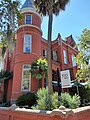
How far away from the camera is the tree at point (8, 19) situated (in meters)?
9.88

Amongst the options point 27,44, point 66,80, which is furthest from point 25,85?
point 66,80

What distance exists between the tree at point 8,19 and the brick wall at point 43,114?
461 cm

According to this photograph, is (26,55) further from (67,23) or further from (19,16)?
(19,16)

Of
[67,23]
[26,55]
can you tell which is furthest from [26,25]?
[67,23]

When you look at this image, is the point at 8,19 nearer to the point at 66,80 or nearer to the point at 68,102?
the point at 68,102

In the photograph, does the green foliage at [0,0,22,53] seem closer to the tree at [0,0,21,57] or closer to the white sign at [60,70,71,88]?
the tree at [0,0,21,57]

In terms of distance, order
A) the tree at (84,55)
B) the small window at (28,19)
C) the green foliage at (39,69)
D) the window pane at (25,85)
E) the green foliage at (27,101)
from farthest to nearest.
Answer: the small window at (28,19) < the window pane at (25,85) < the green foliage at (39,69) < the green foliage at (27,101) < the tree at (84,55)

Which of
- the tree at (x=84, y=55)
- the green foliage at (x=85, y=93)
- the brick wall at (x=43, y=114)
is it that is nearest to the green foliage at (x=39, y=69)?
the tree at (x=84, y=55)

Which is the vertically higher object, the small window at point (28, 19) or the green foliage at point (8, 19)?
the small window at point (28, 19)

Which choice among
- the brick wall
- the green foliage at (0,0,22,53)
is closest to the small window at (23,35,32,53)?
the green foliage at (0,0,22,53)

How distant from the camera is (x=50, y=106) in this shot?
8781 millimetres

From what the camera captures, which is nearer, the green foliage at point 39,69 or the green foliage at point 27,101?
the green foliage at point 27,101

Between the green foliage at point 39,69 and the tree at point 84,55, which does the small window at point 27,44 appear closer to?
the green foliage at point 39,69

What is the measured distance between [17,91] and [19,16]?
33.5 feet
